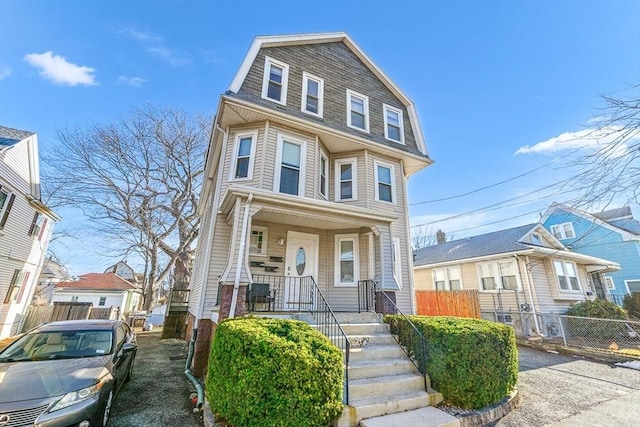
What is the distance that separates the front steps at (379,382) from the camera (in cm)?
381

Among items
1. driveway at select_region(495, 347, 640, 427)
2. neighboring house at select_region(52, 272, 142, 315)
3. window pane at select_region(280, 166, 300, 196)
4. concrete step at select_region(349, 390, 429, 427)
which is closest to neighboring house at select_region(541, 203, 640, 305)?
driveway at select_region(495, 347, 640, 427)

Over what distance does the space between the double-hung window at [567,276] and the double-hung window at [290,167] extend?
555 inches

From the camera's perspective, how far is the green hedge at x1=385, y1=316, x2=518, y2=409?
4.26m

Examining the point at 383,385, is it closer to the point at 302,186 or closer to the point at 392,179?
the point at 302,186

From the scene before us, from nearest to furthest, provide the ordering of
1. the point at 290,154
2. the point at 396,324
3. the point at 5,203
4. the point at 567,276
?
the point at 396,324
the point at 290,154
the point at 5,203
the point at 567,276

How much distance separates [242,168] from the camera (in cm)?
827

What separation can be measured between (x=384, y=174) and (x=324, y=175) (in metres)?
2.33

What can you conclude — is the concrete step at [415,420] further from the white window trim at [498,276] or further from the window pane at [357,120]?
the white window trim at [498,276]

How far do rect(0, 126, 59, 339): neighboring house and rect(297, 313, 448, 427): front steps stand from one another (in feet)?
51.4

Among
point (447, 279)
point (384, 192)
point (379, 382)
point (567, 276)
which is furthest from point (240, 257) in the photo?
point (567, 276)

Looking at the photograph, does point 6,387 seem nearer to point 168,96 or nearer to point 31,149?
point 31,149

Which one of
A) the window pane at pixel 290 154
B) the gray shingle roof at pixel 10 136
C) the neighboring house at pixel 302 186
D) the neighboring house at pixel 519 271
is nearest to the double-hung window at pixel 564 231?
the neighboring house at pixel 519 271

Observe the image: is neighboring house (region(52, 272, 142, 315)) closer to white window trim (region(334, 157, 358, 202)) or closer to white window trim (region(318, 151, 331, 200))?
white window trim (region(318, 151, 331, 200))

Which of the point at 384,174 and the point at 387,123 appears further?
the point at 387,123
